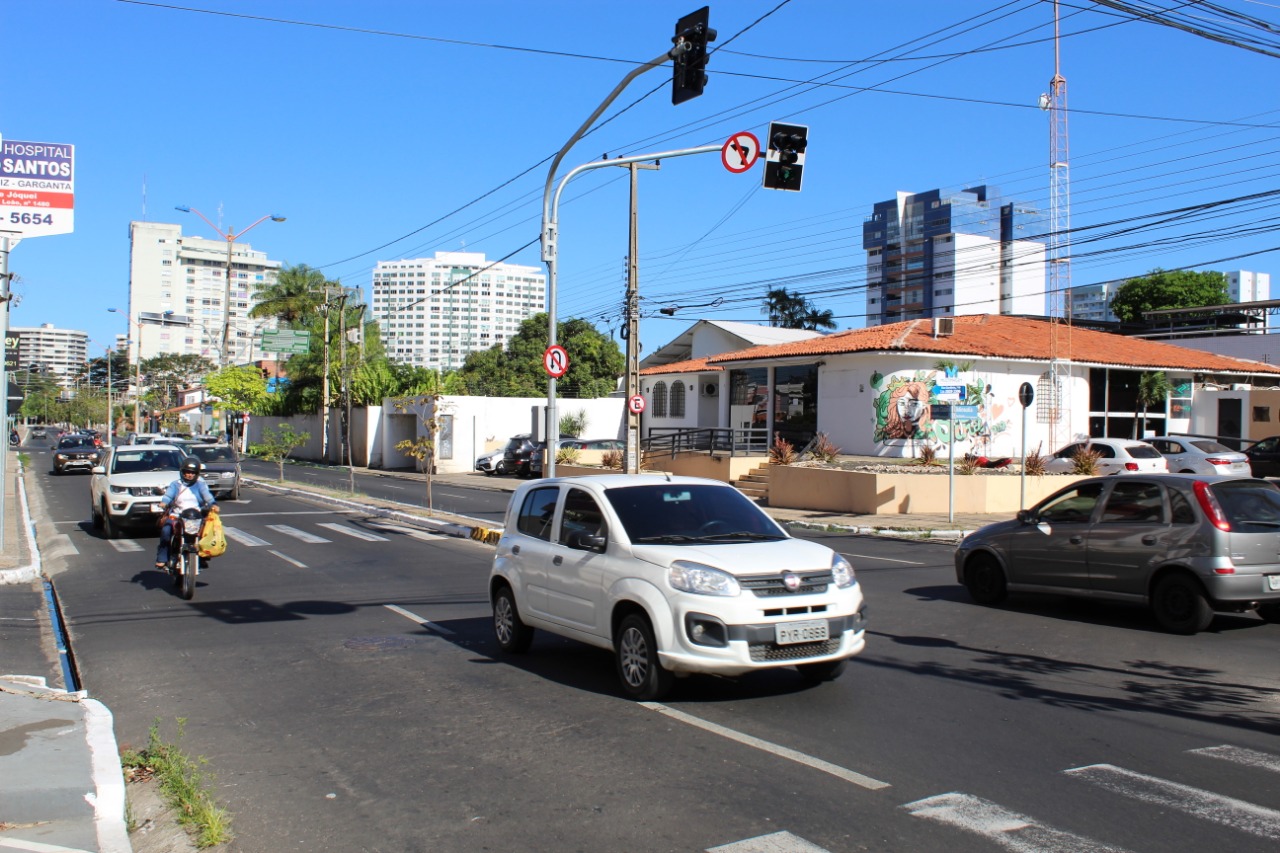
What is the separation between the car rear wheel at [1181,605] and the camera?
990cm

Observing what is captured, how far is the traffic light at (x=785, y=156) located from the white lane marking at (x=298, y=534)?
10426 millimetres

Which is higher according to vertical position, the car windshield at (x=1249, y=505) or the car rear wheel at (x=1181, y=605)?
the car windshield at (x=1249, y=505)

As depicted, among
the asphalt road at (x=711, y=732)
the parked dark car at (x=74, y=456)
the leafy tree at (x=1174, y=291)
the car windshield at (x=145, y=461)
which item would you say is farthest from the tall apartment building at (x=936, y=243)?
the asphalt road at (x=711, y=732)

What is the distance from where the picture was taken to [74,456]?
43750mm

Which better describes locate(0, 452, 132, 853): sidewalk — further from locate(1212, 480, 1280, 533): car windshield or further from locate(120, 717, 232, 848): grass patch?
locate(1212, 480, 1280, 533): car windshield

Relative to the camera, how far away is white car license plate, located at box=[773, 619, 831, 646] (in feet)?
22.9

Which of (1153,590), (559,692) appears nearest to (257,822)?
(559,692)

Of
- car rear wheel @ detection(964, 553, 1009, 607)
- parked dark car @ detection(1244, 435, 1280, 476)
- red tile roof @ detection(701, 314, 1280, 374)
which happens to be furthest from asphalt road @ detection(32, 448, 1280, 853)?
red tile roof @ detection(701, 314, 1280, 374)

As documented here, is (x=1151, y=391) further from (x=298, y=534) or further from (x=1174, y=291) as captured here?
(x=1174, y=291)

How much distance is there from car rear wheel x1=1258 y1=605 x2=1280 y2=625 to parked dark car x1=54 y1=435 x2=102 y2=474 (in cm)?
4377

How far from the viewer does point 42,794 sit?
5.35 metres

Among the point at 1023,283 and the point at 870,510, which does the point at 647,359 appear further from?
the point at 1023,283

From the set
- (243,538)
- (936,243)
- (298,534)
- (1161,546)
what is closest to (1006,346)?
(298,534)

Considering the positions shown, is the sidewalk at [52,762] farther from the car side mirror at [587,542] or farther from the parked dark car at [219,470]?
the parked dark car at [219,470]
